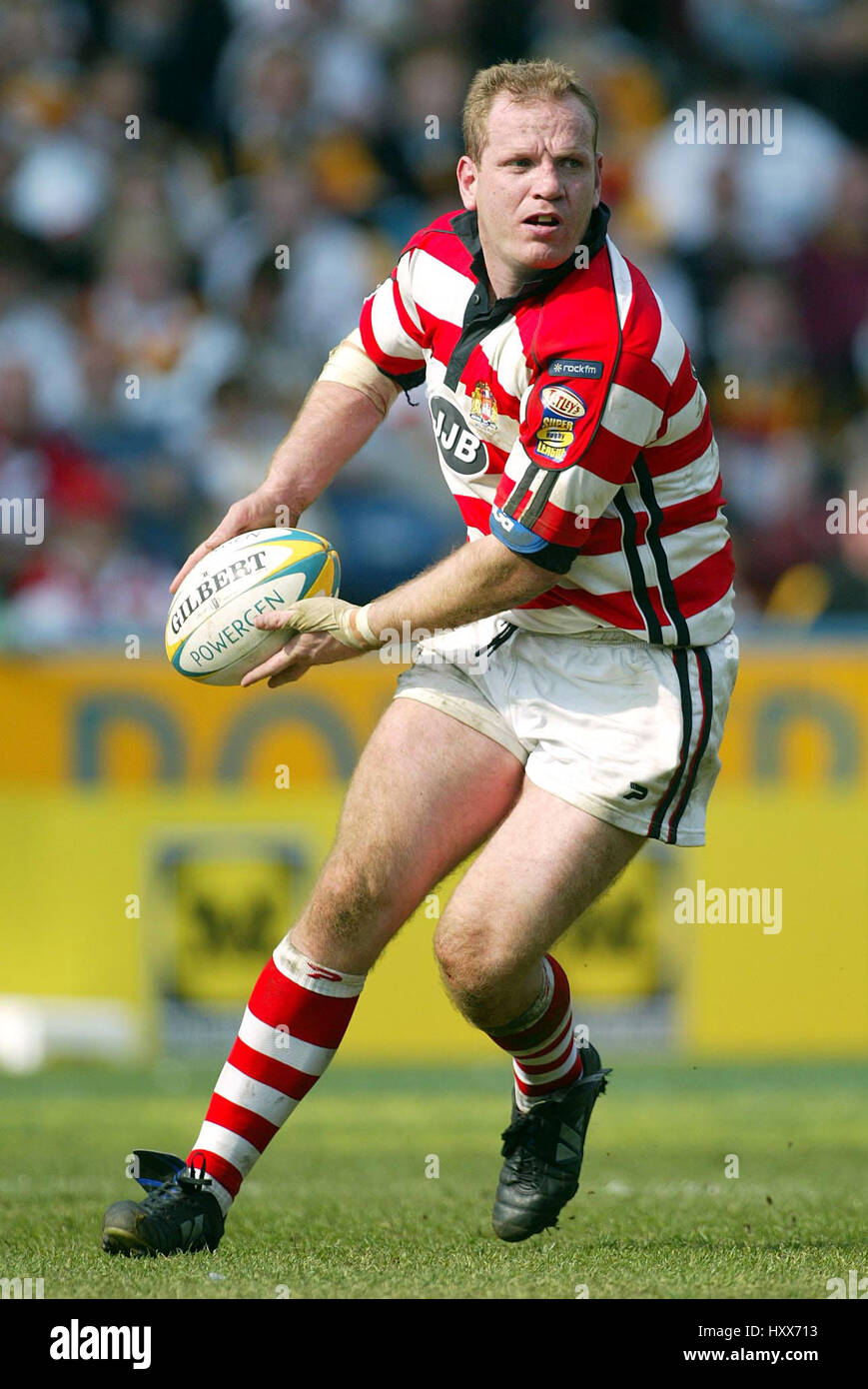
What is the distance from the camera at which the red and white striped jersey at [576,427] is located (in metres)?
4.36

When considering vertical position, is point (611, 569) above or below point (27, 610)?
below

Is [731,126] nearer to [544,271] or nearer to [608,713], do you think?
[544,271]

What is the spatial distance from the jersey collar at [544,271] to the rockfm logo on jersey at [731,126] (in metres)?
7.65

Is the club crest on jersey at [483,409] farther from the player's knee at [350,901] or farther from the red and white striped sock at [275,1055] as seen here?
the red and white striped sock at [275,1055]

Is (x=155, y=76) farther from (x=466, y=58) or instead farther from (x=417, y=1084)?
(x=417, y=1084)

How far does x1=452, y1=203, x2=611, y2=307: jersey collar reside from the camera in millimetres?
4520

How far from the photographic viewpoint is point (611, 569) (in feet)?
15.4

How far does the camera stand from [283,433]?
10.7 metres

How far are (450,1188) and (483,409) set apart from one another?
2514 mm

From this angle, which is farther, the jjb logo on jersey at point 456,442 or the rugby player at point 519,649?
the jjb logo on jersey at point 456,442

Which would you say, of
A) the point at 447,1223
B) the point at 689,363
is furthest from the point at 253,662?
the point at 447,1223

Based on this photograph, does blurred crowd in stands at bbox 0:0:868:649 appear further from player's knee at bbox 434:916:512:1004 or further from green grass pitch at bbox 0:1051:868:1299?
player's knee at bbox 434:916:512:1004

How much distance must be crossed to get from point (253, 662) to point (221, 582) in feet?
0.75

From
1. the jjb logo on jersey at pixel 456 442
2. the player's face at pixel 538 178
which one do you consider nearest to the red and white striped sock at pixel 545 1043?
the jjb logo on jersey at pixel 456 442
